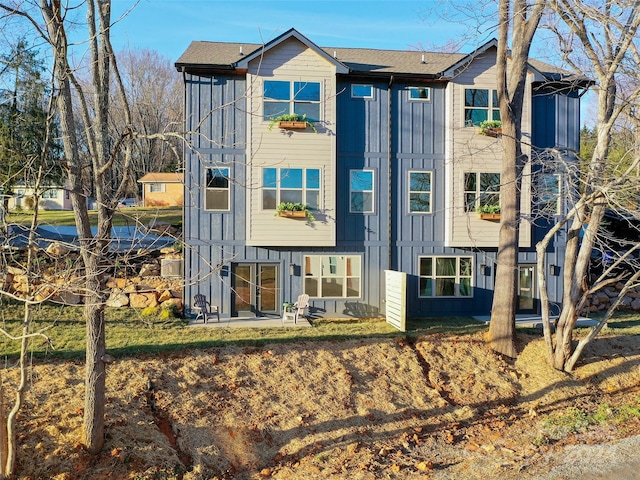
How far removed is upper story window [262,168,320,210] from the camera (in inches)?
580

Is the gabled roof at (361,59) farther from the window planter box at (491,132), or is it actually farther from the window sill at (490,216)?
the window sill at (490,216)

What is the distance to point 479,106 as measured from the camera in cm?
1559

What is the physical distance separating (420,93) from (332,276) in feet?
19.7

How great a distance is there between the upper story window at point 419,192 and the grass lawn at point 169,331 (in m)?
3.28

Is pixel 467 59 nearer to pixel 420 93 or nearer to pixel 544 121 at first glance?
pixel 420 93

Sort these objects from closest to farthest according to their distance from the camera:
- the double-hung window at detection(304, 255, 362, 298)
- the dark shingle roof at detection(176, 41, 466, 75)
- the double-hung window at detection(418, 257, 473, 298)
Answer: the dark shingle roof at detection(176, 41, 466, 75) → the double-hung window at detection(304, 255, 362, 298) → the double-hung window at detection(418, 257, 473, 298)

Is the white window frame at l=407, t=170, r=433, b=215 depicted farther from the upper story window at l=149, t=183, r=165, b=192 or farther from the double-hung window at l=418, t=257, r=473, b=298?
the upper story window at l=149, t=183, r=165, b=192

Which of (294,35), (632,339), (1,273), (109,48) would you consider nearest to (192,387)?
(1,273)

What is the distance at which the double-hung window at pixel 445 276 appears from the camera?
15727 millimetres

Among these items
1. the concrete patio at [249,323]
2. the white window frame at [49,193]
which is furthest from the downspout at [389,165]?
the white window frame at [49,193]

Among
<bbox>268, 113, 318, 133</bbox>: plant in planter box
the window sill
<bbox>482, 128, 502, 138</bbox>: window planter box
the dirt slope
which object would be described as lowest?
the dirt slope

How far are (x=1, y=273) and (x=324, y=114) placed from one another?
991 centimetres

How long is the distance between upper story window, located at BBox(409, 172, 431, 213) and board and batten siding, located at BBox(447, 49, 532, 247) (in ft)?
2.14

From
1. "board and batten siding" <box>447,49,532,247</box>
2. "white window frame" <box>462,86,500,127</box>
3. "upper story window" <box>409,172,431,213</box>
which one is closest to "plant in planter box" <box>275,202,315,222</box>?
"upper story window" <box>409,172,431,213</box>
